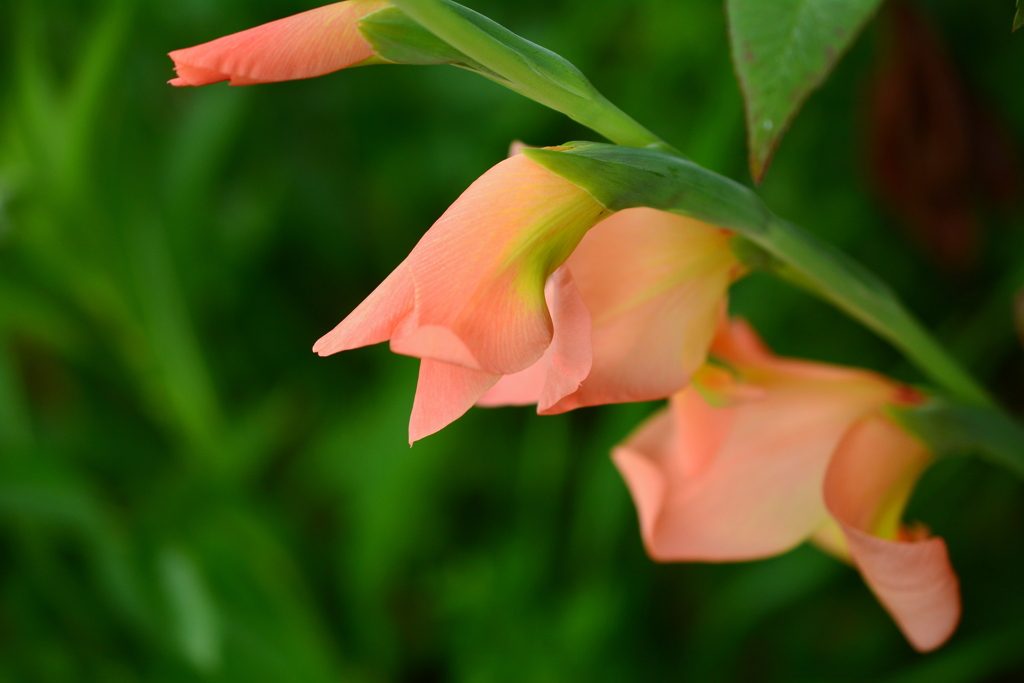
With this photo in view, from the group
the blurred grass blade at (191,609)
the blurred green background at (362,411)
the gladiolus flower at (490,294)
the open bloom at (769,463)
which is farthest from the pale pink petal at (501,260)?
the blurred grass blade at (191,609)

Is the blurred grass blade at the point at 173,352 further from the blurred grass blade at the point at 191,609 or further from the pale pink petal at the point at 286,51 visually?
the pale pink petal at the point at 286,51

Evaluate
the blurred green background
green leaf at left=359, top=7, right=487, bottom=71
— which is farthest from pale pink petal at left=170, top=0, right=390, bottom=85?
the blurred green background

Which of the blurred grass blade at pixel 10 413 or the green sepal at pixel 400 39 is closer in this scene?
the green sepal at pixel 400 39

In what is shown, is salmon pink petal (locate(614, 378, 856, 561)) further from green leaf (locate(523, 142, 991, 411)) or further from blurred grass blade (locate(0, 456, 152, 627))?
blurred grass blade (locate(0, 456, 152, 627))

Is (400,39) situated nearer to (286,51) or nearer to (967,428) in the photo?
(286,51)

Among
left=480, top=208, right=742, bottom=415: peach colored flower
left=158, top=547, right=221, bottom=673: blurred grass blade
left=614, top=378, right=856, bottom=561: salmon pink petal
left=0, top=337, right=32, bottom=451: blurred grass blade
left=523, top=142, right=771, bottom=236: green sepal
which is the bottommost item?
left=158, top=547, right=221, bottom=673: blurred grass blade

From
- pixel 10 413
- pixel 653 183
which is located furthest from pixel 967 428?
pixel 10 413

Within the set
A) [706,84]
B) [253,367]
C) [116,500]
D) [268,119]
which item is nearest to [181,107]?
[268,119]
